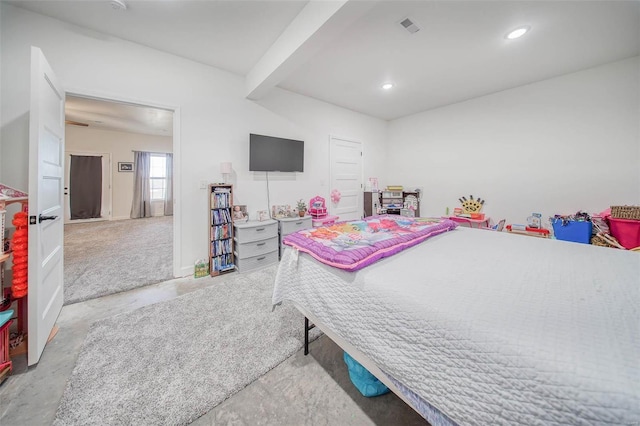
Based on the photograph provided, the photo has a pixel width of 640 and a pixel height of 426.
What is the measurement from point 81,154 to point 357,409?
8.65 meters

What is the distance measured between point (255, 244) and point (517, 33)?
3728 millimetres

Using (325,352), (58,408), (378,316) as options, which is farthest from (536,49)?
(58,408)

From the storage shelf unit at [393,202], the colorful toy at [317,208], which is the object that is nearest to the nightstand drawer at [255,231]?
the colorful toy at [317,208]

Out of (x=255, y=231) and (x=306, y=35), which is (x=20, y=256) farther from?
(x=306, y=35)

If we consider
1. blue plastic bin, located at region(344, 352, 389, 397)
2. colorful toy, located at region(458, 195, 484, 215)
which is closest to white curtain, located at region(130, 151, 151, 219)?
blue plastic bin, located at region(344, 352, 389, 397)

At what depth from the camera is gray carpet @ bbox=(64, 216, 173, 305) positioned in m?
2.55

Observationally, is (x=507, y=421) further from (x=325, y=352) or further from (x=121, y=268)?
(x=121, y=268)

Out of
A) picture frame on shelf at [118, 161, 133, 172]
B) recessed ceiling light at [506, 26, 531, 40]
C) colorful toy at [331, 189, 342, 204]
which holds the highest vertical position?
recessed ceiling light at [506, 26, 531, 40]

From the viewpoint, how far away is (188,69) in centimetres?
281

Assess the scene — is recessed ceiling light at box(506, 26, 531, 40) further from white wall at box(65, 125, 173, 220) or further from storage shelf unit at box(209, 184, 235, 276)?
white wall at box(65, 125, 173, 220)

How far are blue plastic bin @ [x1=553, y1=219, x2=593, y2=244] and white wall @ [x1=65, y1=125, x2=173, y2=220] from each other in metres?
9.57

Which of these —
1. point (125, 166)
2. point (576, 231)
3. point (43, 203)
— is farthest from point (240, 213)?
point (125, 166)

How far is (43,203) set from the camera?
1618mm

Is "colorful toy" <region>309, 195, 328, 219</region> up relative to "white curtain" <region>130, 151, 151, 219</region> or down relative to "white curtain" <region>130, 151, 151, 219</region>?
down
